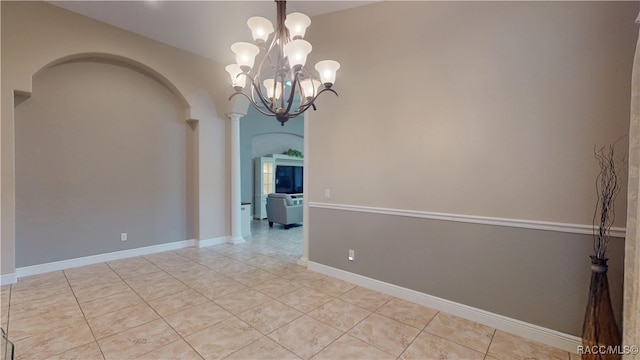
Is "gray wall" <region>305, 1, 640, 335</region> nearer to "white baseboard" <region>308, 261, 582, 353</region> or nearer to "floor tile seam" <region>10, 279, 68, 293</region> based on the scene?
"white baseboard" <region>308, 261, 582, 353</region>

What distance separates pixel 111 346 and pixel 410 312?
258 cm

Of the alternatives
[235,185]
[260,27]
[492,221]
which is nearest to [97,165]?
[235,185]

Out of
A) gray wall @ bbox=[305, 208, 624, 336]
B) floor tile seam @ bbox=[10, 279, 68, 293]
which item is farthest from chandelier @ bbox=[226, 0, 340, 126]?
floor tile seam @ bbox=[10, 279, 68, 293]

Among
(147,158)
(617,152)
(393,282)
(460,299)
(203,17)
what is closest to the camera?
(617,152)

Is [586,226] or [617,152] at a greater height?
[617,152]

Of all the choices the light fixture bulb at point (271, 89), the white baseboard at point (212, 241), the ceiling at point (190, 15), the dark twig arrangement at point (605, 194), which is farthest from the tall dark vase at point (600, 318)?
the white baseboard at point (212, 241)

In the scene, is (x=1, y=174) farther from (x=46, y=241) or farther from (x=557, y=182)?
(x=557, y=182)

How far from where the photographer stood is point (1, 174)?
10.2ft

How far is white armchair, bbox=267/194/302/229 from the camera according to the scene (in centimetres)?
655

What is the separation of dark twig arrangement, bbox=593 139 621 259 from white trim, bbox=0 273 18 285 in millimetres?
5797

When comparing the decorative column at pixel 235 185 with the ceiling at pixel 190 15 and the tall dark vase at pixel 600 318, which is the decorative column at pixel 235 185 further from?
the tall dark vase at pixel 600 318

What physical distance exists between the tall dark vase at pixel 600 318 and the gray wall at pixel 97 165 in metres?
5.33

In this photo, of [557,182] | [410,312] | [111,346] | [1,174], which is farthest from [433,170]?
[1,174]

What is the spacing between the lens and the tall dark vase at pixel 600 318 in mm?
1766
